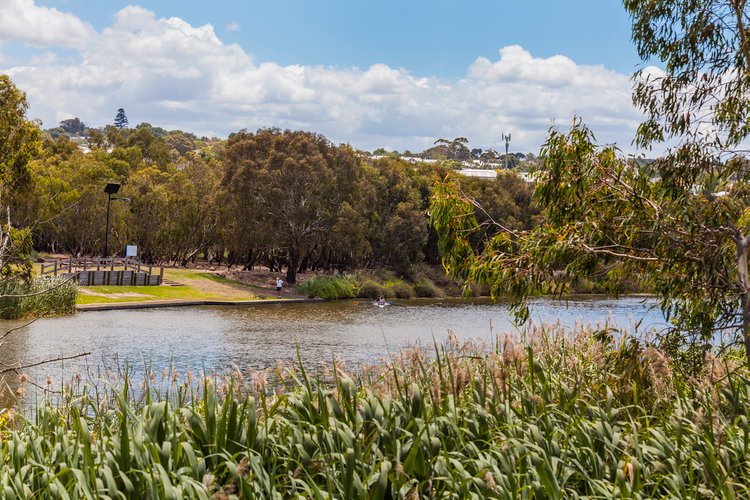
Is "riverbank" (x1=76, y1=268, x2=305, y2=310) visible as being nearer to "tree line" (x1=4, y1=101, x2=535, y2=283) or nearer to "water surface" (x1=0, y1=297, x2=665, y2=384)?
"water surface" (x1=0, y1=297, x2=665, y2=384)

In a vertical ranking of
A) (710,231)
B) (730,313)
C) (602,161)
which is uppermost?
(602,161)

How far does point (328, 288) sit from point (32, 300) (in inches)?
815

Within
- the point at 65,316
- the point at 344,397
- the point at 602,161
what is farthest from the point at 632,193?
the point at 65,316

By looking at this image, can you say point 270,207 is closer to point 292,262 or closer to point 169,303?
point 292,262

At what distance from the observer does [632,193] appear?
351 inches

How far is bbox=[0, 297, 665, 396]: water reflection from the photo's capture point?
74.8 ft

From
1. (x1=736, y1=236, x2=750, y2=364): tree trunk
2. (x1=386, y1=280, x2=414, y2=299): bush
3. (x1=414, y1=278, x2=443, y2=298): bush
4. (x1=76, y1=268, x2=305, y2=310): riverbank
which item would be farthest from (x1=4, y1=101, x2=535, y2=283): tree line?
(x1=736, y1=236, x2=750, y2=364): tree trunk

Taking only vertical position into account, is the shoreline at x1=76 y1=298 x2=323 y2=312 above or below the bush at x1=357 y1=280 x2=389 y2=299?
below

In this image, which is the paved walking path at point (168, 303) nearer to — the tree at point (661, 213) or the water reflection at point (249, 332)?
the water reflection at point (249, 332)

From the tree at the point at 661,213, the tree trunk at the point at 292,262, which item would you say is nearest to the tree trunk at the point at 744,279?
the tree at the point at 661,213

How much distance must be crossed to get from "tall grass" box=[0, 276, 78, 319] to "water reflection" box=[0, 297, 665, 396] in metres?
0.57

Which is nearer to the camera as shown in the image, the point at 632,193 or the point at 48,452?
the point at 48,452

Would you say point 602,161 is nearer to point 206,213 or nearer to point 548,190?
point 548,190

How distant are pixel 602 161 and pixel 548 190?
640 mm
